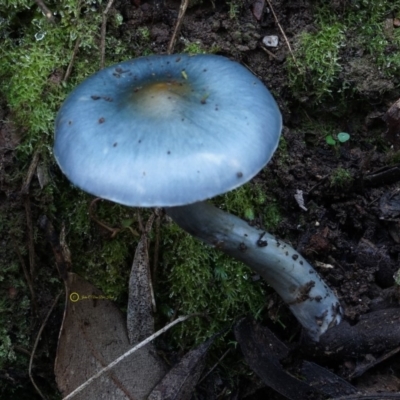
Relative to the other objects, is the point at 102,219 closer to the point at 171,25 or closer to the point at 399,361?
the point at 171,25

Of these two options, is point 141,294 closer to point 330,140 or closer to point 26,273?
point 26,273

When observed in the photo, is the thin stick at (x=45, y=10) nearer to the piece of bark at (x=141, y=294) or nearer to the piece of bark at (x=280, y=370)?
the piece of bark at (x=141, y=294)

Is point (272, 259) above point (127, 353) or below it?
above

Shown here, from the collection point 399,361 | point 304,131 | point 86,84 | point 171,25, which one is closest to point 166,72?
point 86,84

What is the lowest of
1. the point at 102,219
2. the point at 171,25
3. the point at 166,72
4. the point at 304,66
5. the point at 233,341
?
the point at 233,341

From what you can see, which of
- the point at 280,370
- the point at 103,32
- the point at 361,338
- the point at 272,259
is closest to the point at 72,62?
the point at 103,32

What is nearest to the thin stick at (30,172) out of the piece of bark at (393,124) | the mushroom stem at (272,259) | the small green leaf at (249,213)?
the mushroom stem at (272,259)
